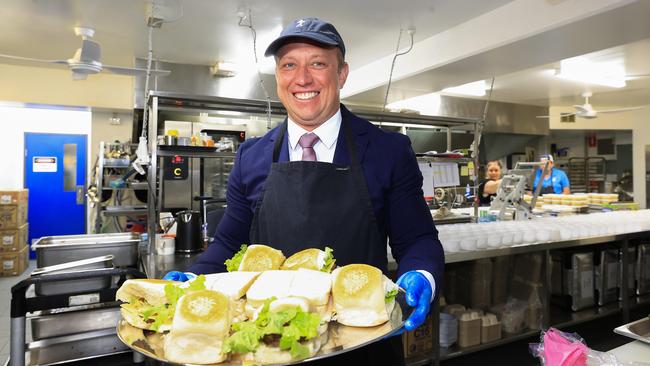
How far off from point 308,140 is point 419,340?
1945 mm

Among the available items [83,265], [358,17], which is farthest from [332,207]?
[358,17]

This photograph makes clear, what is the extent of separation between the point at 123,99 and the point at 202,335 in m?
6.96

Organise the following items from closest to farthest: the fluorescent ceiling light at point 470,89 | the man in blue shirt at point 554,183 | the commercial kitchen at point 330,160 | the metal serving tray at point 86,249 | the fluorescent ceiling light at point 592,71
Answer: the commercial kitchen at point 330,160, the metal serving tray at point 86,249, the fluorescent ceiling light at point 592,71, the fluorescent ceiling light at point 470,89, the man in blue shirt at point 554,183

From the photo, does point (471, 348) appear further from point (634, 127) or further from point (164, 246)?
point (634, 127)

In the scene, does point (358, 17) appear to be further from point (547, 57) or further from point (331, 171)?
point (331, 171)

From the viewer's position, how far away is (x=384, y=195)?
138 centimetres

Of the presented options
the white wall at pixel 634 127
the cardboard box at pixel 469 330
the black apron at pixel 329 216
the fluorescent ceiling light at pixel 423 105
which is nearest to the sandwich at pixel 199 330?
the black apron at pixel 329 216

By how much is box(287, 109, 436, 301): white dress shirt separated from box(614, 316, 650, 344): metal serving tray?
1322mm

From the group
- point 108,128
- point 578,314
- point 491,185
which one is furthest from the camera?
point 108,128

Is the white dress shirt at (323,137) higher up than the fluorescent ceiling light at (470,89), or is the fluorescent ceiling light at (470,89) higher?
the fluorescent ceiling light at (470,89)

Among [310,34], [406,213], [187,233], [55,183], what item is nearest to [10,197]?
[55,183]

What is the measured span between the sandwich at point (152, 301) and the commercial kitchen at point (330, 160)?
44 mm

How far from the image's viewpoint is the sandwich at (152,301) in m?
0.90

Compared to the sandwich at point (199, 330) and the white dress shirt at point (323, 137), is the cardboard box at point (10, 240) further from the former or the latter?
the sandwich at point (199, 330)
